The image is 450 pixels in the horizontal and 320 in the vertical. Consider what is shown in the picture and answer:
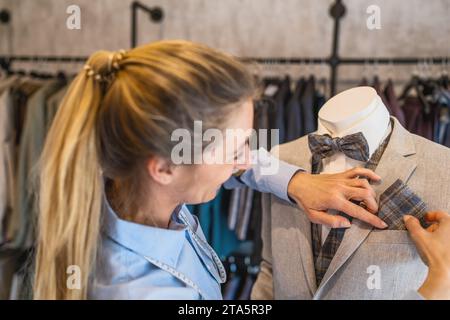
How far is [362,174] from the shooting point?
458 mm

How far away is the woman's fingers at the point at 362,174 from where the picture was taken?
453mm

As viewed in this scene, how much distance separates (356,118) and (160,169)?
0.23 meters

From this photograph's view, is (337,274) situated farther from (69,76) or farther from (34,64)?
(34,64)

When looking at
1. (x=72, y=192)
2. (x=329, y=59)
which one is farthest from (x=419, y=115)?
(x=72, y=192)

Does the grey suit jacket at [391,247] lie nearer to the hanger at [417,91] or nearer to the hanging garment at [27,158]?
the hanger at [417,91]

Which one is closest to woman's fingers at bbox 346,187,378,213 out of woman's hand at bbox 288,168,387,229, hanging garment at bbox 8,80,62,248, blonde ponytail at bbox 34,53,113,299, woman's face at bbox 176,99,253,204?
woman's hand at bbox 288,168,387,229

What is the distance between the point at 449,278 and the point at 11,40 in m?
1.75

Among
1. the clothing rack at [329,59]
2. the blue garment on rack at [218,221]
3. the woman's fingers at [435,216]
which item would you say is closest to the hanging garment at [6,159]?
the clothing rack at [329,59]

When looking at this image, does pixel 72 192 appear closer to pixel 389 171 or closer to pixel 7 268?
pixel 389 171

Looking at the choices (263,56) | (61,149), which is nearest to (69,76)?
(263,56)

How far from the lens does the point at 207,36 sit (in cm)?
154

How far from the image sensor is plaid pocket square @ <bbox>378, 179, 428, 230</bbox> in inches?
17.4

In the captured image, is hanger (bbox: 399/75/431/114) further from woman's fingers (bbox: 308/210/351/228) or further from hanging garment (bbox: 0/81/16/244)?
→ hanging garment (bbox: 0/81/16/244)
